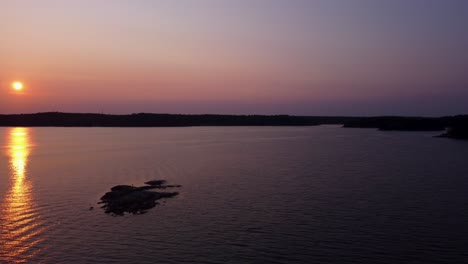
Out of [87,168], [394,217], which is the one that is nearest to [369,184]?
[394,217]

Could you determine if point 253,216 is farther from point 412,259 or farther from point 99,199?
point 99,199

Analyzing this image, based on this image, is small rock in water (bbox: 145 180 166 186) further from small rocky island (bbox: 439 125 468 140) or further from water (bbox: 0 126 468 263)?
small rocky island (bbox: 439 125 468 140)

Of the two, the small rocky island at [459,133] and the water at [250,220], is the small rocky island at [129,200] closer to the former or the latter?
the water at [250,220]

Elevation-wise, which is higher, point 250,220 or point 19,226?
point 250,220

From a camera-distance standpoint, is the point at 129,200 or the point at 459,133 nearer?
the point at 129,200

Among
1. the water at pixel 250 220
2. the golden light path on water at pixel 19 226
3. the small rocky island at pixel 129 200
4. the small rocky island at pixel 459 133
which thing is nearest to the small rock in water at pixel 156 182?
the water at pixel 250 220

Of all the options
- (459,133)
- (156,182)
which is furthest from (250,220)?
(459,133)

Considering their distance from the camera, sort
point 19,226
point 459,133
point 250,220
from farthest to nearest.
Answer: point 459,133, point 250,220, point 19,226

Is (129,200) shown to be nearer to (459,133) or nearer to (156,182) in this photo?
(156,182)

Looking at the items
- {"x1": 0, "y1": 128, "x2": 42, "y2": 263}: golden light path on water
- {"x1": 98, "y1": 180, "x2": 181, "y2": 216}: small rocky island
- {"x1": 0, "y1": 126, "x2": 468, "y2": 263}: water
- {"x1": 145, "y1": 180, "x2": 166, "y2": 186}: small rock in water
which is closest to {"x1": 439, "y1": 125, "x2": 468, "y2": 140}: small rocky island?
{"x1": 0, "y1": 126, "x2": 468, "y2": 263}: water
